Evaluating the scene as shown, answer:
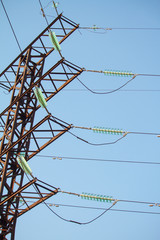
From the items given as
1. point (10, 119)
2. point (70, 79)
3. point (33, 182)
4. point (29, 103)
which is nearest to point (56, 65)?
point (70, 79)

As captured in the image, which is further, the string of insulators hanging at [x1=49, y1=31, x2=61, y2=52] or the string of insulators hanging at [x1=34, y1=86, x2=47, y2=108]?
the string of insulators hanging at [x1=49, y1=31, x2=61, y2=52]

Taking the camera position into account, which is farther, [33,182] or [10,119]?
[10,119]

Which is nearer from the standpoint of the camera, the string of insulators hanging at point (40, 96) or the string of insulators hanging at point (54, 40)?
the string of insulators hanging at point (40, 96)

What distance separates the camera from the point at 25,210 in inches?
436

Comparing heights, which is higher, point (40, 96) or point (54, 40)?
point (54, 40)

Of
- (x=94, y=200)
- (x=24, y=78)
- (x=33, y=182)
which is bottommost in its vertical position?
(x=94, y=200)

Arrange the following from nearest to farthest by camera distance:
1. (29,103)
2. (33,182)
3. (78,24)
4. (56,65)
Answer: (33,182), (56,65), (29,103), (78,24)

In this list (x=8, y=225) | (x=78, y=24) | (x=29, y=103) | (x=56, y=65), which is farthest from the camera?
(x=78, y=24)

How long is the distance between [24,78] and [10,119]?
188 centimetres

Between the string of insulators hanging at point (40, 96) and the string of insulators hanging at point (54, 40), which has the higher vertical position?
the string of insulators hanging at point (54, 40)

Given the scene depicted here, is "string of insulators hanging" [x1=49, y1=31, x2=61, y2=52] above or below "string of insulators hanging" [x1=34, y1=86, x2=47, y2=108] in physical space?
above

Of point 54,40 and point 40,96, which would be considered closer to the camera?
point 40,96

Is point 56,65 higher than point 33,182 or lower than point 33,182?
higher

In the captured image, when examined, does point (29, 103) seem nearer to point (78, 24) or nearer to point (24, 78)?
point (24, 78)
